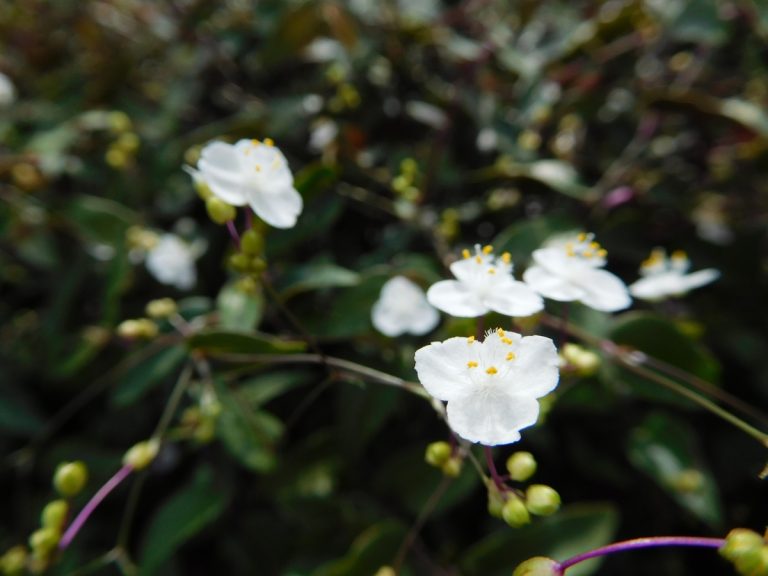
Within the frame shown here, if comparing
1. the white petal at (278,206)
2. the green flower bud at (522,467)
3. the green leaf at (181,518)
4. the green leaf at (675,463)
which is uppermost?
the white petal at (278,206)

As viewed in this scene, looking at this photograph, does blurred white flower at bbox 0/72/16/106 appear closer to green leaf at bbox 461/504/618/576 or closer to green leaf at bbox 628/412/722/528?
green leaf at bbox 461/504/618/576

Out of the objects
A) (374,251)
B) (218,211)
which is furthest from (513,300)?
(374,251)

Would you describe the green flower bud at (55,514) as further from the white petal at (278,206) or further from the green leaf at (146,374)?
the white petal at (278,206)

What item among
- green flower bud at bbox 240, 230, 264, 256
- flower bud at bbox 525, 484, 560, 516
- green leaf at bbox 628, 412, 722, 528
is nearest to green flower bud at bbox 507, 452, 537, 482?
flower bud at bbox 525, 484, 560, 516

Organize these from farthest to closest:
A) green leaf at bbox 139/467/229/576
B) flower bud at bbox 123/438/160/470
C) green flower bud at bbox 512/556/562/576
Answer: green leaf at bbox 139/467/229/576
flower bud at bbox 123/438/160/470
green flower bud at bbox 512/556/562/576

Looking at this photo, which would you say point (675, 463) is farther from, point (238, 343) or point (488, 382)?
point (238, 343)

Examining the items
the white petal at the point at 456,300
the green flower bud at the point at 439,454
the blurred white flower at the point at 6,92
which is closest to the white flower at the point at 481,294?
the white petal at the point at 456,300

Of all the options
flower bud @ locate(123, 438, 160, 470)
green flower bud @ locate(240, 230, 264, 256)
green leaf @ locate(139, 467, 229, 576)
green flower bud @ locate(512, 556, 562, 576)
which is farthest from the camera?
green leaf @ locate(139, 467, 229, 576)

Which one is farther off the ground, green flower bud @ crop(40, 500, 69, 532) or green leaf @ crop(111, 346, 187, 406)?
green flower bud @ crop(40, 500, 69, 532)
